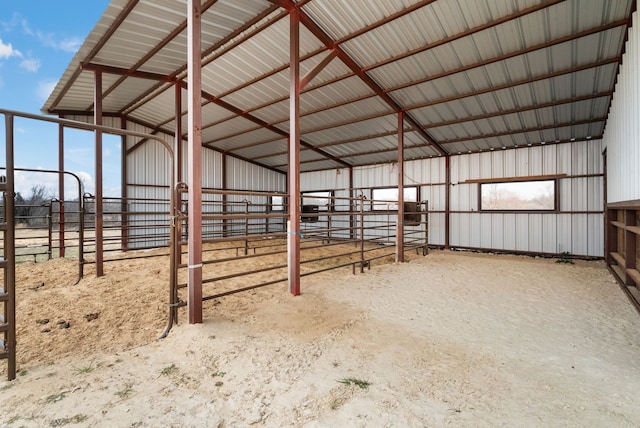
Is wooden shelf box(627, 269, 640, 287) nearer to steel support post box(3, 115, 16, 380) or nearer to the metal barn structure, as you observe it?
the metal barn structure

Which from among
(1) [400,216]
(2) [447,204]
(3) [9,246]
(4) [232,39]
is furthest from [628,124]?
(3) [9,246]

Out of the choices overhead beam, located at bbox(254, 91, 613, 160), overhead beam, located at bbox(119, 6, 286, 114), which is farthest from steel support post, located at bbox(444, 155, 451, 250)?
overhead beam, located at bbox(119, 6, 286, 114)

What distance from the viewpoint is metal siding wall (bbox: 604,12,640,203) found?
11.1ft

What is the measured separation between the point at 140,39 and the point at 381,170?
336 inches

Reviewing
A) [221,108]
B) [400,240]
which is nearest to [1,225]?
[400,240]

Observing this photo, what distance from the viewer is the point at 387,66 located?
5586 millimetres

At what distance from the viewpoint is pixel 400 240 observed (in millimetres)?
6633

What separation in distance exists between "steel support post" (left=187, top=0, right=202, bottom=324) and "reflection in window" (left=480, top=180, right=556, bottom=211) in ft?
28.7

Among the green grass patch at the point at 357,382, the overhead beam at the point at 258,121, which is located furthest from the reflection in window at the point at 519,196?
the green grass patch at the point at 357,382

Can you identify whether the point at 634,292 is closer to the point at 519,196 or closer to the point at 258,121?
the point at 519,196

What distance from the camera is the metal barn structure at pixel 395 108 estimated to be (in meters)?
3.95

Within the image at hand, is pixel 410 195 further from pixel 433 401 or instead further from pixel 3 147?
pixel 3 147

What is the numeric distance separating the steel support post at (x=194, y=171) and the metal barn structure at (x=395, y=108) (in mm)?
14

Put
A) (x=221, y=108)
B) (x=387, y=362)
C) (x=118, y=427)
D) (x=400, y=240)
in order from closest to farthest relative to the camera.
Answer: (x=118, y=427), (x=387, y=362), (x=400, y=240), (x=221, y=108)
